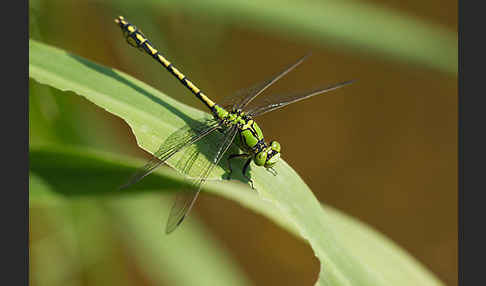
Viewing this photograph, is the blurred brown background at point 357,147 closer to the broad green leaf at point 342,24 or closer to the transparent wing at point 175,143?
the broad green leaf at point 342,24

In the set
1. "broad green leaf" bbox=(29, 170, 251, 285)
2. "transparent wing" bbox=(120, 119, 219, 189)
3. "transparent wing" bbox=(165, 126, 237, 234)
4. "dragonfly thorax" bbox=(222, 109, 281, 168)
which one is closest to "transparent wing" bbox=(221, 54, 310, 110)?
"dragonfly thorax" bbox=(222, 109, 281, 168)

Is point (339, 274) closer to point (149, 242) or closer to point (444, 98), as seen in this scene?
point (149, 242)

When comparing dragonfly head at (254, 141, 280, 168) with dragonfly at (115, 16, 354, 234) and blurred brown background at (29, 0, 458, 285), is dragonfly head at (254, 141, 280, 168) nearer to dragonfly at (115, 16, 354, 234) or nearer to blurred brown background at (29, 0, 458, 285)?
dragonfly at (115, 16, 354, 234)

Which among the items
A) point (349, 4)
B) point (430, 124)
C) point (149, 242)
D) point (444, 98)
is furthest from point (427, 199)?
point (149, 242)

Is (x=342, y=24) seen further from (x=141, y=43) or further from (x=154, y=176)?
(x=154, y=176)

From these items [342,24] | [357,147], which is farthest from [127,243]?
[357,147]

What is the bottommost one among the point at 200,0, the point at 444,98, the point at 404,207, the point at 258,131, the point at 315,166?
the point at 404,207

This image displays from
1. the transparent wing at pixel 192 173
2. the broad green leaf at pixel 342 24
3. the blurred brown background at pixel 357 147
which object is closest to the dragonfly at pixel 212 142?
the transparent wing at pixel 192 173
